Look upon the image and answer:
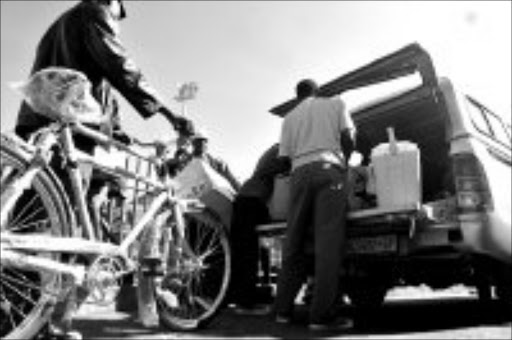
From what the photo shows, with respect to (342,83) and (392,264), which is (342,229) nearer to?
(392,264)

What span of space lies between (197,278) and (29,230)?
155 centimetres

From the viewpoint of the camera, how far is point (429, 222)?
5.09m

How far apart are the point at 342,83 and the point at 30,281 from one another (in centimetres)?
351

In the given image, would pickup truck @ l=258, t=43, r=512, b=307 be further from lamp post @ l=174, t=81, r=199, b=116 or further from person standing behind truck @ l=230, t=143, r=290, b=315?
lamp post @ l=174, t=81, r=199, b=116

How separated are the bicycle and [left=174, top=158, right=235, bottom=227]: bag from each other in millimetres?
1028

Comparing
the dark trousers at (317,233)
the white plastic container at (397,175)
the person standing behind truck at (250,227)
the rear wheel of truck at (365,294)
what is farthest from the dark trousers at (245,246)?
the white plastic container at (397,175)

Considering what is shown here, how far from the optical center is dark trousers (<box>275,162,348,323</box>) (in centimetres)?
505

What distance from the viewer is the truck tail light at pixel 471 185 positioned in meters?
5.03

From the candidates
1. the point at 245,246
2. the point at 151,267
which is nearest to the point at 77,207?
the point at 151,267

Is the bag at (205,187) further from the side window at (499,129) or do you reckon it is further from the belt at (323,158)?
the side window at (499,129)

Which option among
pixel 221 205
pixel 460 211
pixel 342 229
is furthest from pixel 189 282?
pixel 460 211

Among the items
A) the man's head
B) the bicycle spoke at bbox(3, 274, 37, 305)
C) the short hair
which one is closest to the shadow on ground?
the bicycle spoke at bbox(3, 274, 37, 305)

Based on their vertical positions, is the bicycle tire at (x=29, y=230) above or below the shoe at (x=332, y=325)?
above

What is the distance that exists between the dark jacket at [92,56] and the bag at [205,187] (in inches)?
64.5
